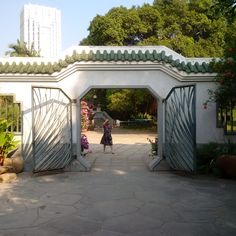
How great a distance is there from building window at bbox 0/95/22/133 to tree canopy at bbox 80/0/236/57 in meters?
18.1

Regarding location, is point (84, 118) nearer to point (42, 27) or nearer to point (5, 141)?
point (5, 141)

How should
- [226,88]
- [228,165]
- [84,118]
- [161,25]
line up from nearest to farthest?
[228,165], [226,88], [84,118], [161,25]

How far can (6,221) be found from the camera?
6.10m

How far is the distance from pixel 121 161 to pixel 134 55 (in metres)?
3.65

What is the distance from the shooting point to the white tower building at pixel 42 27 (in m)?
55.7

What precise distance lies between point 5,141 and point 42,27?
49697 millimetres

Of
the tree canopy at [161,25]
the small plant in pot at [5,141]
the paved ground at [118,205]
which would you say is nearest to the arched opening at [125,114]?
the tree canopy at [161,25]

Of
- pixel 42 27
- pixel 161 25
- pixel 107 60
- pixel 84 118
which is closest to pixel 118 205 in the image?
pixel 107 60

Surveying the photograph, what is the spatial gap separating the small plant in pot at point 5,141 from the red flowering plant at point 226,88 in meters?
5.75

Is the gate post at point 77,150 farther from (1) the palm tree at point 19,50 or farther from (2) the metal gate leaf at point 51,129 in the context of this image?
(1) the palm tree at point 19,50

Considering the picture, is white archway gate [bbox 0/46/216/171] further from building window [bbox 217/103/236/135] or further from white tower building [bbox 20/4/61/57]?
white tower building [bbox 20/4/61/57]

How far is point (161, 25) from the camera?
95.3ft

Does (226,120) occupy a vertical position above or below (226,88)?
below

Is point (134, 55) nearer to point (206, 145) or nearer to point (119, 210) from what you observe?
point (206, 145)
